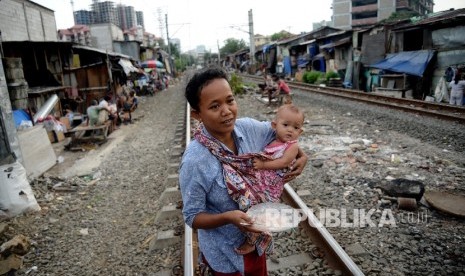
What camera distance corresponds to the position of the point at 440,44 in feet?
47.7

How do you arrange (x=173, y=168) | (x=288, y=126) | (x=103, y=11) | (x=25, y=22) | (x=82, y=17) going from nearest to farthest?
(x=288, y=126) → (x=173, y=168) → (x=25, y=22) → (x=103, y=11) → (x=82, y=17)

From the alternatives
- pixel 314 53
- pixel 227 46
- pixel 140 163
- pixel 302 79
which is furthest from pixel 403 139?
pixel 227 46

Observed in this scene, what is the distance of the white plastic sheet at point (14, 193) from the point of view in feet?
16.1

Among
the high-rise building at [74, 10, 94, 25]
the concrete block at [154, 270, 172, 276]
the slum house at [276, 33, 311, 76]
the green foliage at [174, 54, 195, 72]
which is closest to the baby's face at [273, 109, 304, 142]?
the concrete block at [154, 270, 172, 276]

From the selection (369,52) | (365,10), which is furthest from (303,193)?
(365,10)

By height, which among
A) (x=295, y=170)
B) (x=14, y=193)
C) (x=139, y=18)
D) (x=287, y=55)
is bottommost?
(x=14, y=193)

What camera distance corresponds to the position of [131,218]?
482 centimetres

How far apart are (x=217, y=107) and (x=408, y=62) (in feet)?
55.2

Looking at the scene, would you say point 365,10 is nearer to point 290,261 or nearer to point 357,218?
point 357,218

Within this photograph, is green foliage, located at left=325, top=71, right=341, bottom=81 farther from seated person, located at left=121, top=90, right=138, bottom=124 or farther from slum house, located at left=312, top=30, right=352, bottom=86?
seated person, located at left=121, top=90, right=138, bottom=124

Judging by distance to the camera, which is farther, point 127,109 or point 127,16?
point 127,16

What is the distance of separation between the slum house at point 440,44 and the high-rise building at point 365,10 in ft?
168

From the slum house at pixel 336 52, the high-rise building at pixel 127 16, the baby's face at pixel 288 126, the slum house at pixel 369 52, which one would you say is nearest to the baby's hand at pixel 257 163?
the baby's face at pixel 288 126

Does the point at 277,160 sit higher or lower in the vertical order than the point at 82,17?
lower
